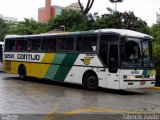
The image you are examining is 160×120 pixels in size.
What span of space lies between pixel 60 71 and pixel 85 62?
2289 millimetres

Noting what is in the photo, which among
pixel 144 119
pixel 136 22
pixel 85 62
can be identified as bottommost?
pixel 144 119

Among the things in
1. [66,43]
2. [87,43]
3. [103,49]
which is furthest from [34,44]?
[103,49]

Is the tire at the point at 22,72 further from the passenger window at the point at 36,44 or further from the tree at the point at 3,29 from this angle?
the tree at the point at 3,29

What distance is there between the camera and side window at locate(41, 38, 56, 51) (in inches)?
887

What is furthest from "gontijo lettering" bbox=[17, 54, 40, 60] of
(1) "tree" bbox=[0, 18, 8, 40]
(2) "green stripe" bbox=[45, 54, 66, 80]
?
(1) "tree" bbox=[0, 18, 8, 40]

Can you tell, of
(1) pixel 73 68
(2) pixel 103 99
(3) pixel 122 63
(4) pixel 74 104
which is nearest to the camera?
(4) pixel 74 104

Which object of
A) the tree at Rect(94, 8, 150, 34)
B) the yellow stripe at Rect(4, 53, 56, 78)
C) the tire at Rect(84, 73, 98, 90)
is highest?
the tree at Rect(94, 8, 150, 34)

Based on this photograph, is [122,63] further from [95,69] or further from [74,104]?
[74,104]

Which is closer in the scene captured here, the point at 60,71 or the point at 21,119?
the point at 21,119

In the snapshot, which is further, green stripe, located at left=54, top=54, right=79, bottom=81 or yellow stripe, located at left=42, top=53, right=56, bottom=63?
yellow stripe, located at left=42, top=53, right=56, bottom=63

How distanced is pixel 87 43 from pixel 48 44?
362 centimetres

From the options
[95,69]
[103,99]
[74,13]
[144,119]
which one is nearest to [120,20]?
[74,13]

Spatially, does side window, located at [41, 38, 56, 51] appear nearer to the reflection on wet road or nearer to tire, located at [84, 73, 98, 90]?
tire, located at [84, 73, 98, 90]

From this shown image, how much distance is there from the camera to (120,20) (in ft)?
112
